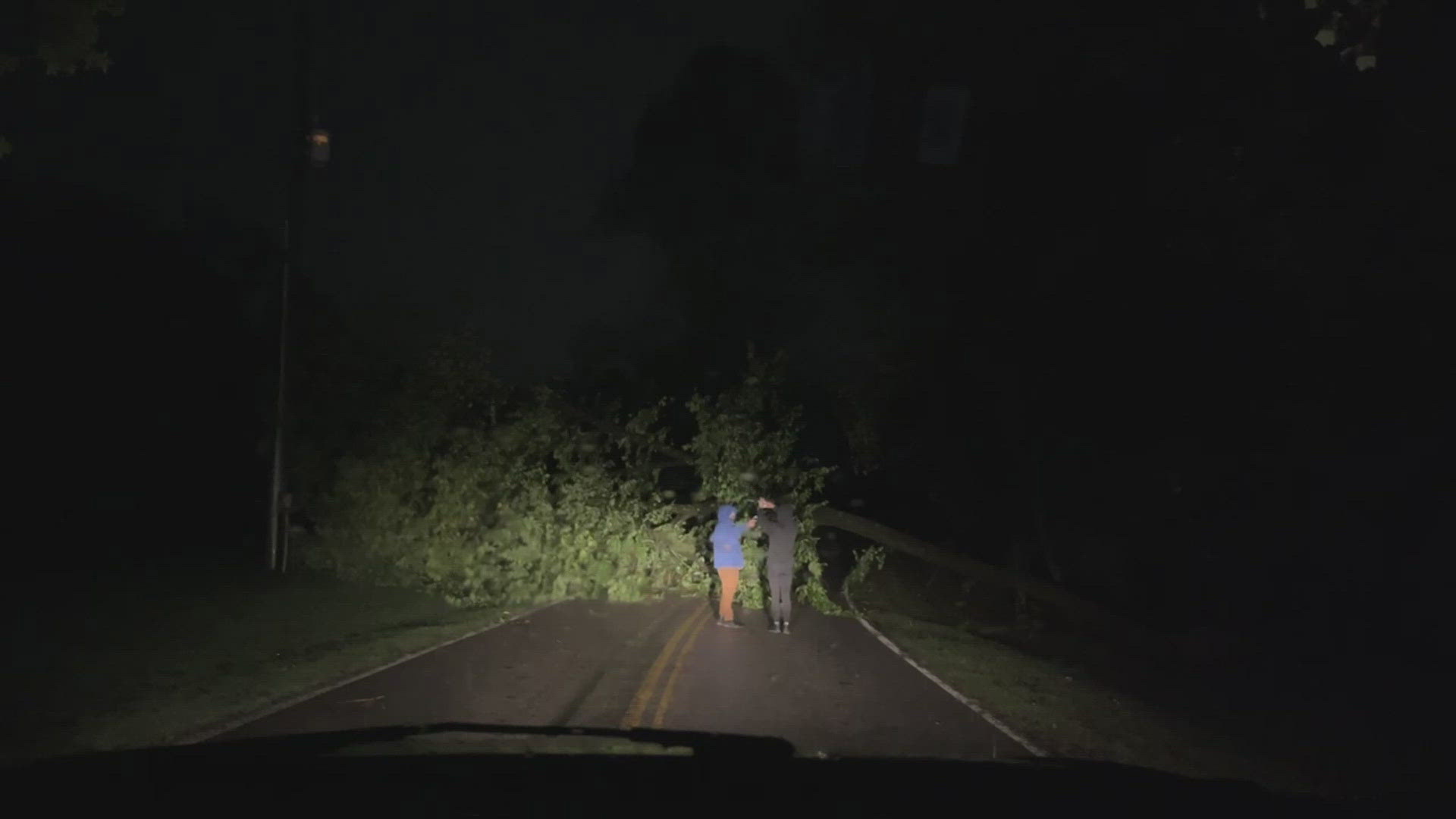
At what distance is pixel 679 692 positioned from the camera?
10375 millimetres

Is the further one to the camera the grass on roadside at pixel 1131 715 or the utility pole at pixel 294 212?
the utility pole at pixel 294 212

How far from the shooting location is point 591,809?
12.6ft

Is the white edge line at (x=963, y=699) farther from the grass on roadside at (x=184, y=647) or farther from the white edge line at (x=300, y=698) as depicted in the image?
the grass on roadside at (x=184, y=647)

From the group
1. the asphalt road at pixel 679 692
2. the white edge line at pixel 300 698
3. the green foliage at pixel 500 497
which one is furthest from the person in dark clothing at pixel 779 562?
the white edge line at pixel 300 698

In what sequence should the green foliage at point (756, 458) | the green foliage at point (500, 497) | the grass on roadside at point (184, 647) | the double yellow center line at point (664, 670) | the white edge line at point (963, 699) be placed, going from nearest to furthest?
the white edge line at point (963, 699)
the double yellow center line at point (664, 670)
the grass on roadside at point (184, 647)
the green foliage at point (756, 458)
the green foliage at point (500, 497)

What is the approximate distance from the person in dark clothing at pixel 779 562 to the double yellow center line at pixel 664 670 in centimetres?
103

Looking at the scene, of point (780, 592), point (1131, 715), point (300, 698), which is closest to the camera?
point (300, 698)

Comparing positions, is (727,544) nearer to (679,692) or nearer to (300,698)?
(679,692)

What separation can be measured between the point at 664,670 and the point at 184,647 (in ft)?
19.6

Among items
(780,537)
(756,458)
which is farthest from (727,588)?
(756,458)

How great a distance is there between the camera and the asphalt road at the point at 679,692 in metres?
8.73

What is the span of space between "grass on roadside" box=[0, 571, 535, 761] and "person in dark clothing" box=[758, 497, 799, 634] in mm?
3967

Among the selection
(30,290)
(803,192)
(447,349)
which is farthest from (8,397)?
(803,192)

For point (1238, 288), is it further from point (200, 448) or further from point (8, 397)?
point (200, 448)
